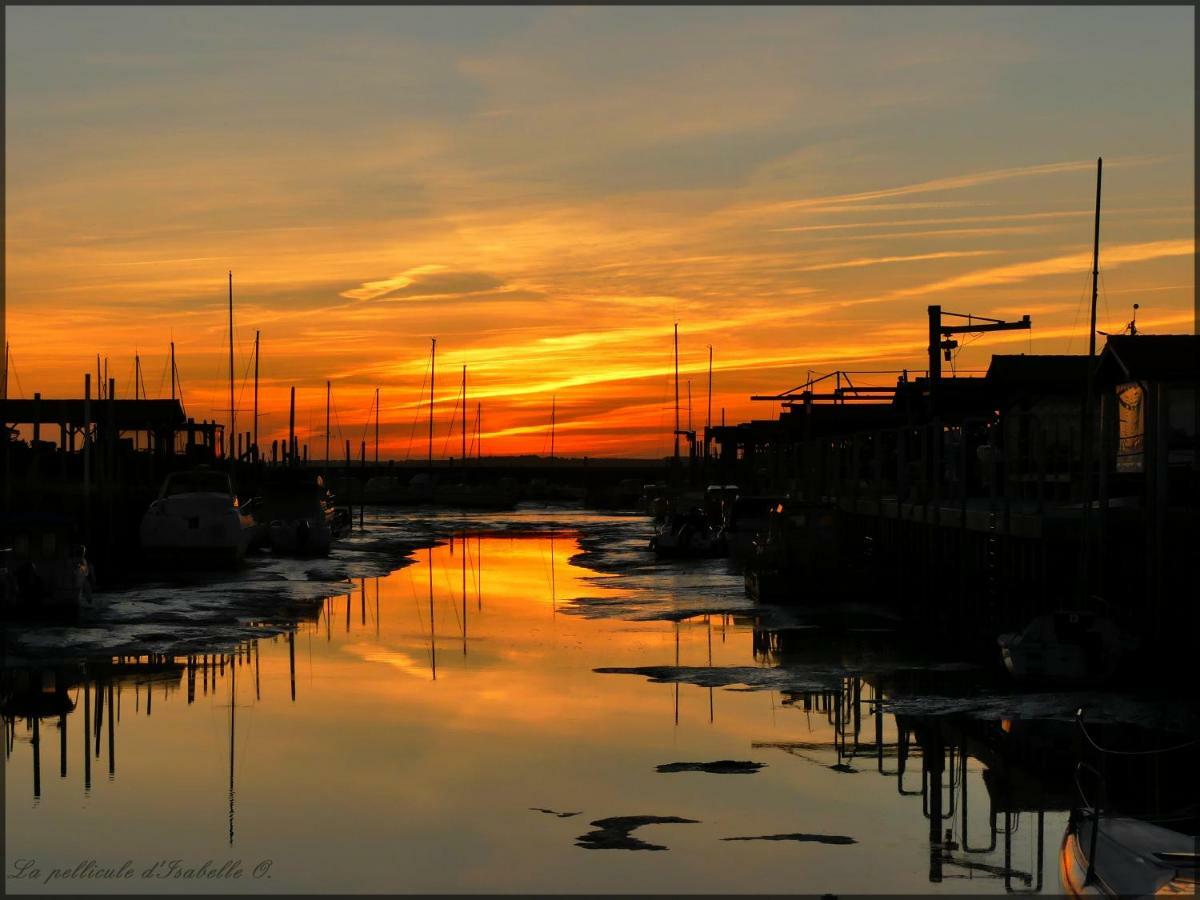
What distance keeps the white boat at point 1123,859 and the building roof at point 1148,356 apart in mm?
27438

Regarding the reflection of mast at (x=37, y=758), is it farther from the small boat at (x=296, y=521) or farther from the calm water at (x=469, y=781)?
the small boat at (x=296, y=521)

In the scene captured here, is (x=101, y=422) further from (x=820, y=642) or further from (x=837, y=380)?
(x=820, y=642)

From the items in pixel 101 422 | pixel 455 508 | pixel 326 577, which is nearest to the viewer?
pixel 326 577

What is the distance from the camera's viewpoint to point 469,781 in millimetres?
14773

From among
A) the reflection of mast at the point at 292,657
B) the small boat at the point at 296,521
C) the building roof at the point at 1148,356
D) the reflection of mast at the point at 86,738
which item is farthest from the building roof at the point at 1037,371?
the reflection of mast at the point at 86,738

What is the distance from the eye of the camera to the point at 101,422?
5678 centimetres

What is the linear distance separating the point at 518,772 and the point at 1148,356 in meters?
28.3

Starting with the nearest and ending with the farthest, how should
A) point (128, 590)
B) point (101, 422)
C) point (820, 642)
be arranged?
point (820, 642), point (128, 590), point (101, 422)

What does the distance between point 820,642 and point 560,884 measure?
48.0 feet

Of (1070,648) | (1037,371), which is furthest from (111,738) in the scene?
(1037,371)

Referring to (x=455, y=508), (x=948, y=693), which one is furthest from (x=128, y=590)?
(x=455, y=508)

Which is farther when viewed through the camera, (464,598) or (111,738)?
(464,598)

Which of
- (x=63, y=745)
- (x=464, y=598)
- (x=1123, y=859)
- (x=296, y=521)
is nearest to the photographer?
(x=1123, y=859)

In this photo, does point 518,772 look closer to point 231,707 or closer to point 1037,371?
point 231,707
